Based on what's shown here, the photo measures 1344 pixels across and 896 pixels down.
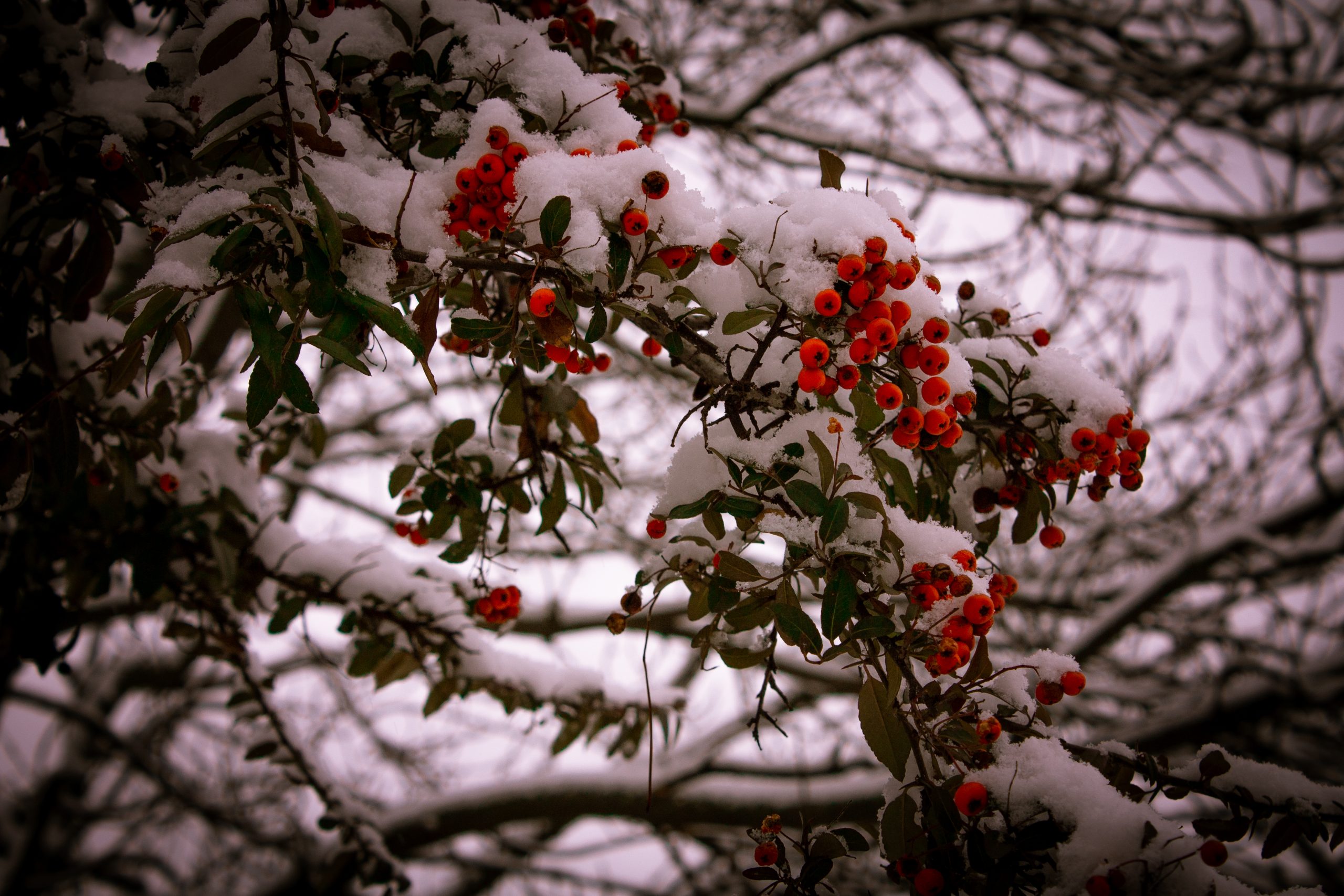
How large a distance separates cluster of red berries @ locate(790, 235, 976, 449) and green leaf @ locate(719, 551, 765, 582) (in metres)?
0.30

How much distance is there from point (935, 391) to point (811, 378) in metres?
0.20

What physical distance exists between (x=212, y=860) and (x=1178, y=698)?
700cm

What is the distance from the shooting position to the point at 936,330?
1078 millimetres

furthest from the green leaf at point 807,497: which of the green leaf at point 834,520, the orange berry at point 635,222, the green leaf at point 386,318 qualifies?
the green leaf at point 386,318

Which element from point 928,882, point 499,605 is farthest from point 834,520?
point 499,605

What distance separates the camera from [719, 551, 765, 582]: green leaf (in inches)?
45.6

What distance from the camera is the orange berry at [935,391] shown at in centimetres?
110

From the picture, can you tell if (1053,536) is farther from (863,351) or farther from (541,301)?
(541,301)

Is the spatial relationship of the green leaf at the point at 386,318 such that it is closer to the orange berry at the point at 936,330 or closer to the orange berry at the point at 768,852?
the orange berry at the point at 936,330

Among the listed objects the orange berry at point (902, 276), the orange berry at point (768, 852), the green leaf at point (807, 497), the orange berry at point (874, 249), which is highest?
the orange berry at point (874, 249)

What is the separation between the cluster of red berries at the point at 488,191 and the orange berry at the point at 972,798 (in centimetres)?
109

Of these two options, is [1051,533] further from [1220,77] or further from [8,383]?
[1220,77]

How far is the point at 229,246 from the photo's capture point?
0.89 m

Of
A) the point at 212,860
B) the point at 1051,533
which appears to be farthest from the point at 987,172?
the point at 212,860
